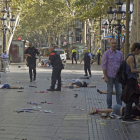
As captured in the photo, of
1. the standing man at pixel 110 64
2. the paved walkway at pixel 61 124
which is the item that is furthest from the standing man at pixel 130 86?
the standing man at pixel 110 64

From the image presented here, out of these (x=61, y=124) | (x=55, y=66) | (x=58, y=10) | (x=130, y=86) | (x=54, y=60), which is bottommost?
(x=61, y=124)

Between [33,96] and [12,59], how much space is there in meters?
32.2

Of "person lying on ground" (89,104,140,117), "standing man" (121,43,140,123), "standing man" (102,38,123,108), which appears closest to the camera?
"standing man" (121,43,140,123)

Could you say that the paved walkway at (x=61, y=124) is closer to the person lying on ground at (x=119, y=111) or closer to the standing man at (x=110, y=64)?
the person lying on ground at (x=119, y=111)

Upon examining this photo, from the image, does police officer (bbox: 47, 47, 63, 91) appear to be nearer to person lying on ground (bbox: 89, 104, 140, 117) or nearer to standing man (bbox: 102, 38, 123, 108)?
standing man (bbox: 102, 38, 123, 108)

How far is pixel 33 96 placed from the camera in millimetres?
11227

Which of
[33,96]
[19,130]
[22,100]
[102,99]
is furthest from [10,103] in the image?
[19,130]

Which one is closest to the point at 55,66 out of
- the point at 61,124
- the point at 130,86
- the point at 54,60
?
the point at 54,60

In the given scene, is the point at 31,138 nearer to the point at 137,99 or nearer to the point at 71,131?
the point at 71,131

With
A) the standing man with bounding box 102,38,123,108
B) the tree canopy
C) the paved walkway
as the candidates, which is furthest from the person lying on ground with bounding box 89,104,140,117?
the tree canopy

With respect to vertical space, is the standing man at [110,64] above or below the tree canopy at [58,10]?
below

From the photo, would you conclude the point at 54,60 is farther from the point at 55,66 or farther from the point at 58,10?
the point at 58,10

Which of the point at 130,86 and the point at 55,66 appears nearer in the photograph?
the point at 130,86

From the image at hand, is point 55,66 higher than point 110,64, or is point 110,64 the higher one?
point 110,64
